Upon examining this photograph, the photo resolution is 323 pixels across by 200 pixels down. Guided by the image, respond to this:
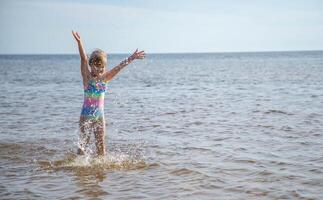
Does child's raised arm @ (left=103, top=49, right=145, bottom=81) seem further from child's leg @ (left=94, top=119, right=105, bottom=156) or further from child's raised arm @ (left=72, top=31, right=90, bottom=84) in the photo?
child's leg @ (left=94, top=119, right=105, bottom=156)

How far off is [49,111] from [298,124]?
31.2 feet

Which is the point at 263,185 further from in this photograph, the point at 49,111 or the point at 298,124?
the point at 49,111

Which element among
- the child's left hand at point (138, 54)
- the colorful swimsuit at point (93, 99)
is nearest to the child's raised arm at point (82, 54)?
the colorful swimsuit at point (93, 99)

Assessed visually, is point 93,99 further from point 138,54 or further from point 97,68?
point 138,54

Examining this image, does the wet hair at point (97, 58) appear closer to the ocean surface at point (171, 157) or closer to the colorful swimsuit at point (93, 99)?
the colorful swimsuit at point (93, 99)

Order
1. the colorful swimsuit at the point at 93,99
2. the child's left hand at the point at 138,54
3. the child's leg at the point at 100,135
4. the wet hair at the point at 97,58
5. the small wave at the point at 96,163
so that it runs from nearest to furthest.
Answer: the child's left hand at the point at 138,54 → the wet hair at the point at 97,58 → the colorful swimsuit at the point at 93,99 → the child's leg at the point at 100,135 → the small wave at the point at 96,163

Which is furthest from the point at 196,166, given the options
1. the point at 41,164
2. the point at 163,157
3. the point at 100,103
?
the point at 41,164

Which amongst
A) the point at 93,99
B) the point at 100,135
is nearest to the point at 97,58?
the point at 93,99

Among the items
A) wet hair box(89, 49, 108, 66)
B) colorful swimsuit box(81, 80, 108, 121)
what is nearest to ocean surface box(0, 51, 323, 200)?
colorful swimsuit box(81, 80, 108, 121)

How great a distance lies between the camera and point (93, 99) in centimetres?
751

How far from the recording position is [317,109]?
50.5ft

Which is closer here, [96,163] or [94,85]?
[94,85]

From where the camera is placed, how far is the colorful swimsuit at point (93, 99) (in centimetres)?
745

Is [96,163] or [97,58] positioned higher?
[97,58]
